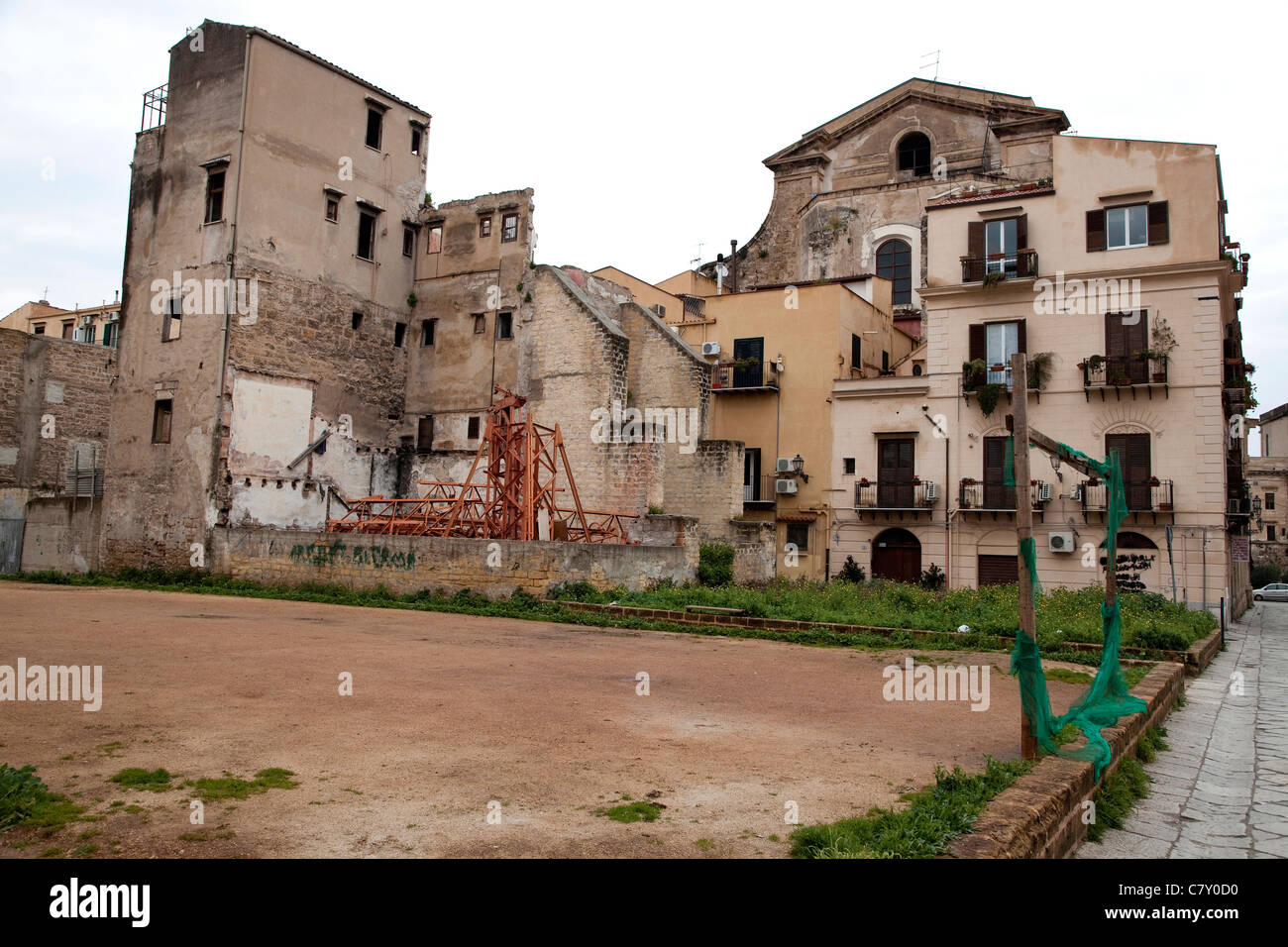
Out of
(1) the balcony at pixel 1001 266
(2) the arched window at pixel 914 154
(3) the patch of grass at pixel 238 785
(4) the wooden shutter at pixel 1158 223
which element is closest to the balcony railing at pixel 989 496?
(1) the balcony at pixel 1001 266

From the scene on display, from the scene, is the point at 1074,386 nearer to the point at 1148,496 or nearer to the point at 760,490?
the point at 1148,496

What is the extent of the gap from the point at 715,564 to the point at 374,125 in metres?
18.2

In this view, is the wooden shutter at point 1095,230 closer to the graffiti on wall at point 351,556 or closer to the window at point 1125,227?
the window at point 1125,227

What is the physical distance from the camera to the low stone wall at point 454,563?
19.8 meters

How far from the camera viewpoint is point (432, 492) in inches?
1129

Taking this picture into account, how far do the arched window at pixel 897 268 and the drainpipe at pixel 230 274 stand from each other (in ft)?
78.8

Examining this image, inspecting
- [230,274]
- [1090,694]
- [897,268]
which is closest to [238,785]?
[1090,694]

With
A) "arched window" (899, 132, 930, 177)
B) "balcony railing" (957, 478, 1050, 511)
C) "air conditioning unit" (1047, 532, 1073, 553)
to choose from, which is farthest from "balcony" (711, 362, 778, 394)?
"arched window" (899, 132, 930, 177)

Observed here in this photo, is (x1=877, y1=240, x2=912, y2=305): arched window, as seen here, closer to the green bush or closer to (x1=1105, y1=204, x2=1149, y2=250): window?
(x1=1105, y1=204, x2=1149, y2=250): window

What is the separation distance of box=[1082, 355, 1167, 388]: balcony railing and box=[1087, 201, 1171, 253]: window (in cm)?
336

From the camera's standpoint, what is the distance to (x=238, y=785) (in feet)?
18.8

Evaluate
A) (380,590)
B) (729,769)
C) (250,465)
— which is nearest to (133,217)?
(250,465)

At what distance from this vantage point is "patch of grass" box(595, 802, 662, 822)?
5375 mm
